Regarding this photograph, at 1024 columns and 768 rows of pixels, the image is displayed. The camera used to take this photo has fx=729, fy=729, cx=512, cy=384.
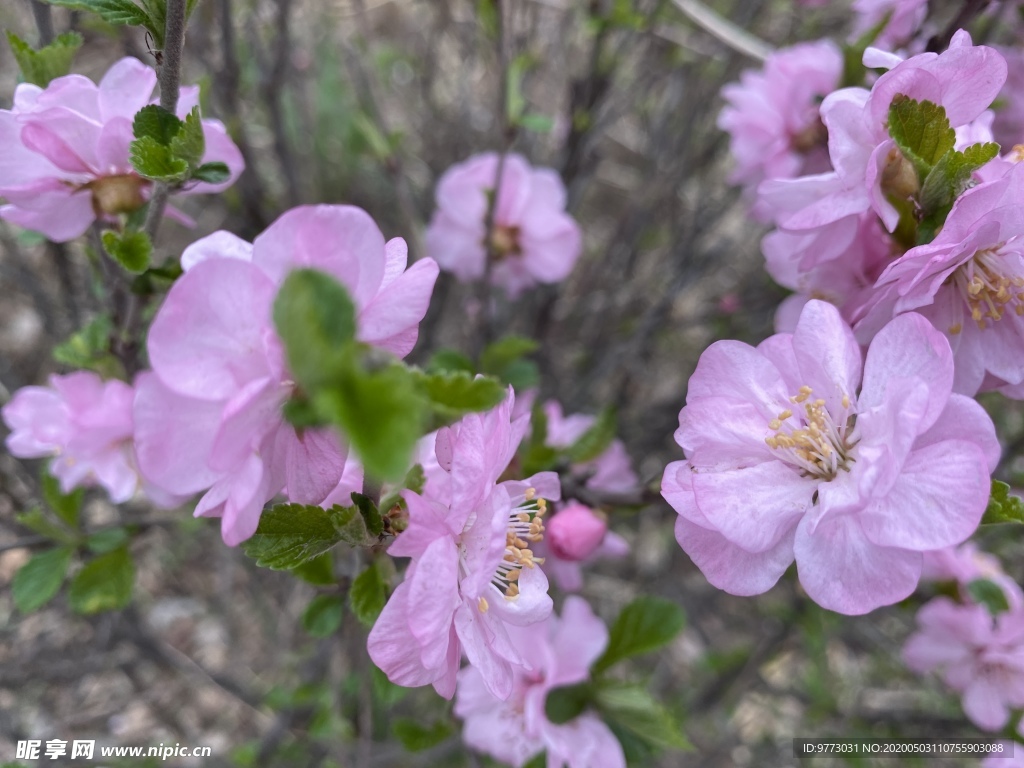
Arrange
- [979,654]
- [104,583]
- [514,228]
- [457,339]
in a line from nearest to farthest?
[104,583] < [979,654] < [514,228] < [457,339]

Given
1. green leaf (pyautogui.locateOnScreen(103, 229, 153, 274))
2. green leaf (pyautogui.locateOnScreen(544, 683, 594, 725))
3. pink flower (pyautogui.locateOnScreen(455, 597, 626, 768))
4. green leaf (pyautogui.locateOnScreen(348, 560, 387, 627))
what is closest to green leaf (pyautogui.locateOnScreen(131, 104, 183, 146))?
green leaf (pyautogui.locateOnScreen(103, 229, 153, 274))

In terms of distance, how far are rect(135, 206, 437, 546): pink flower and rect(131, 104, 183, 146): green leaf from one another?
277 millimetres

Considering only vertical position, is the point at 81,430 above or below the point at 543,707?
above

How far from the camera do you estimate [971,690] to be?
178 centimetres

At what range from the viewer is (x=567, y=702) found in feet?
4.41

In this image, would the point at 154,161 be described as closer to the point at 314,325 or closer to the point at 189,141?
the point at 189,141

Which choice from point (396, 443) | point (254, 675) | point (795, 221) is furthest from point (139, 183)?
point (254, 675)

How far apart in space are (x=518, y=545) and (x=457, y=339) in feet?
7.03

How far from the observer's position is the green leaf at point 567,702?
1316mm

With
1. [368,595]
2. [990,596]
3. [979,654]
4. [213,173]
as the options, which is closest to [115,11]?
[213,173]

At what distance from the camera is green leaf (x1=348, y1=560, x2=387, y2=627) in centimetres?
85

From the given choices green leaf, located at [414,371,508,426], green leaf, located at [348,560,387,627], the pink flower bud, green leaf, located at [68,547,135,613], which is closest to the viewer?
green leaf, located at [414,371,508,426]

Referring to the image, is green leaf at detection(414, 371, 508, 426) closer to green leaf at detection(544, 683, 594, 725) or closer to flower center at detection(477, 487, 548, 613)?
flower center at detection(477, 487, 548, 613)

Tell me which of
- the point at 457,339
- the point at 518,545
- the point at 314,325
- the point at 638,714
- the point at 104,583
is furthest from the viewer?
the point at 457,339
